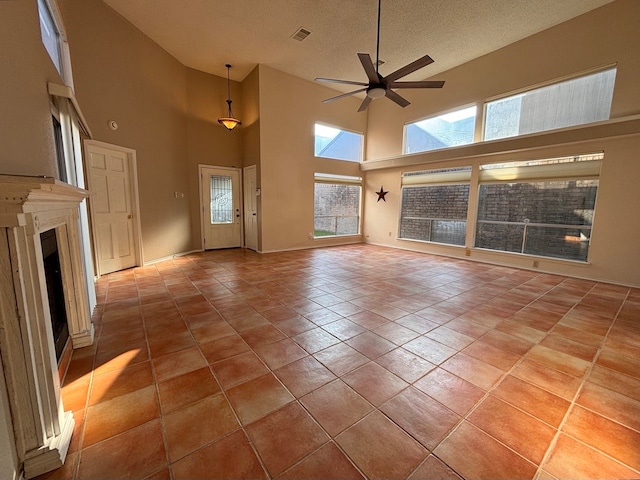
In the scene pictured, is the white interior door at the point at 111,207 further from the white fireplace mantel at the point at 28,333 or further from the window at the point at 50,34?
the white fireplace mantel at the point at 28,333

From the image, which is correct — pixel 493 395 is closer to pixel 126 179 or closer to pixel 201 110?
pixel 126 179

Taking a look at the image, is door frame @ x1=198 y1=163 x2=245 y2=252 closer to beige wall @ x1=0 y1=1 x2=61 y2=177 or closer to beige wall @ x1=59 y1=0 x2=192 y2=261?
beige wall @ x1=59 y1=0 x2=192 y2=261

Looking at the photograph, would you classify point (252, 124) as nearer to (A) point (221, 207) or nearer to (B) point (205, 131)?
(B) point (205, 131)

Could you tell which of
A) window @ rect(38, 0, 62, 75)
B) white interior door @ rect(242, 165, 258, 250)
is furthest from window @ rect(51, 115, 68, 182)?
white interior door @ rect(242, 165, 258, 250)

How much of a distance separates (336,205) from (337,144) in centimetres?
168

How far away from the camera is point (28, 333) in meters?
1.14

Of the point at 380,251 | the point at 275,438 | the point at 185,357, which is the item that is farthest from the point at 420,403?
the point at 380,251

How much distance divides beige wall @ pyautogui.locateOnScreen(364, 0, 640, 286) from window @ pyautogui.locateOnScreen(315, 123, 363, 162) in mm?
2291

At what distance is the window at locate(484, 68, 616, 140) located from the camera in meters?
4.15

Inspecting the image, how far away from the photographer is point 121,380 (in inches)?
72.2

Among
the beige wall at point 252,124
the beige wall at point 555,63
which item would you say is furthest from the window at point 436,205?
the beige wall at point 252,124

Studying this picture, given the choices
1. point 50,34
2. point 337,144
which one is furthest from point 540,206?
point 50,34

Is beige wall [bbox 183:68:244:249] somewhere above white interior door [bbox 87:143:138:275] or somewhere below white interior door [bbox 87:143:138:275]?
above

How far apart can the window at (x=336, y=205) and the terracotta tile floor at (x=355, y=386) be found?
393 cm
